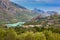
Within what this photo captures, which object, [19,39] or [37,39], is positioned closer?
[19,39]

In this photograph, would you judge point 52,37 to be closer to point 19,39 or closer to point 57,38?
point 57,38

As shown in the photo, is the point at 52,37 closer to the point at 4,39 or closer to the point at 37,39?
the point at 37,39

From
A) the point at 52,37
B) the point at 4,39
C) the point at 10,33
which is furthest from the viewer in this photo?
the point at 52,37

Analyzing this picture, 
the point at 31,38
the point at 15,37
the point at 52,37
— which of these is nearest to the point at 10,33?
the point at 15,37

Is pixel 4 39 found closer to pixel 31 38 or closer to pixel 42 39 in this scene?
pixel 31 38

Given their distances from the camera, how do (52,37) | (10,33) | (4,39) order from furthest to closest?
(52,37) < (10,33) < (4,39)

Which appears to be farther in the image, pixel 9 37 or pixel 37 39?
pixel 37 39

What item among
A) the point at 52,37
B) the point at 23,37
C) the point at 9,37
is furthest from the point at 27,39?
the point at 52,37
